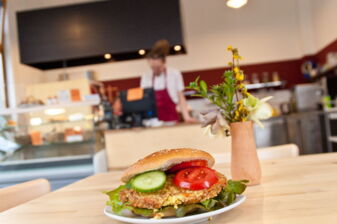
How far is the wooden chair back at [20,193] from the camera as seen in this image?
131 cm

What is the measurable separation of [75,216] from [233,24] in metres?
6.36

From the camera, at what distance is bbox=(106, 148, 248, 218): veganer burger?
722mm

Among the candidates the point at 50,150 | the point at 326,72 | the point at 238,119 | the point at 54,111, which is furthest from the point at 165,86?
the point at 326,72

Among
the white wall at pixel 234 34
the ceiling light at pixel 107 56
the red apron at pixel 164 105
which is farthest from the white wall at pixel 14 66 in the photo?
the red apron at pixel 164 105

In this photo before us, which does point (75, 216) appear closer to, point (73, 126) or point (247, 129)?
point (247, 129)

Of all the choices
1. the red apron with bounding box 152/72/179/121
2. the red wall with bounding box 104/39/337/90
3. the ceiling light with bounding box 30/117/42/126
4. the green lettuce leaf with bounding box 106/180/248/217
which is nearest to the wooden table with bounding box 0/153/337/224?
the green lettuce leaf with bounding box 106/180/248/217

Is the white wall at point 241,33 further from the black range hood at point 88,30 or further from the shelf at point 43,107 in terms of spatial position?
the shelf at point 43,107

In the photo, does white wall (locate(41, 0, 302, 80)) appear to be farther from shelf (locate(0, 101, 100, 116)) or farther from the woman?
shelf (locate(0, 101, 100, 116))

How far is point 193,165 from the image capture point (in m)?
0.81

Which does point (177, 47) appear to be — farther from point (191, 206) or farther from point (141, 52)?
point (191, 206)

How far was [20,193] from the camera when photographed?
4.56ft

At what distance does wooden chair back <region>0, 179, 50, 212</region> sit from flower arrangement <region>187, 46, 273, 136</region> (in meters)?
0.80

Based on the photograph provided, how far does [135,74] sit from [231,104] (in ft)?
19.2

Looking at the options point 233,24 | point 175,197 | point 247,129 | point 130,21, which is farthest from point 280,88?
point 175,197
